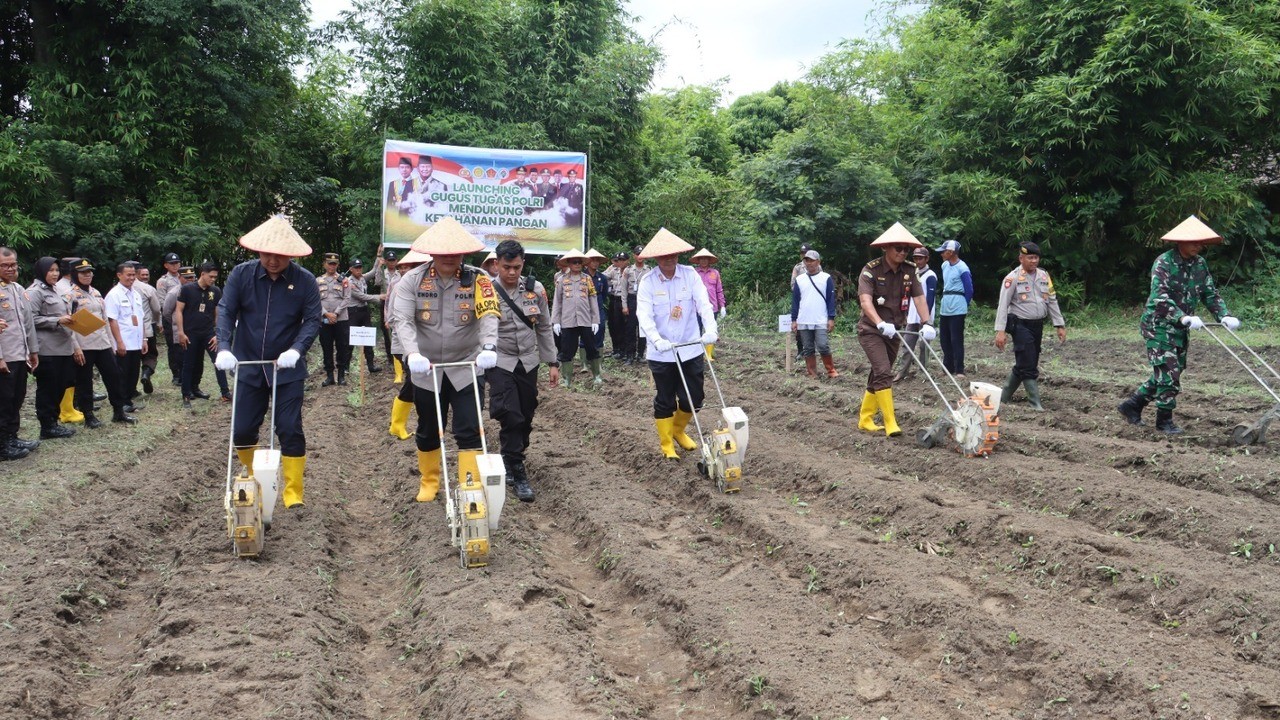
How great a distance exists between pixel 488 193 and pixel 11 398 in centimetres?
988

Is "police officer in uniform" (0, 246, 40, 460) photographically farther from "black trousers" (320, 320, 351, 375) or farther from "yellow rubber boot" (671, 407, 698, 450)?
"yellow rubber boot" (671, 407, 698, 450)

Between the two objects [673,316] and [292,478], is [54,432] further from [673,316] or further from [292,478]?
[673,316]

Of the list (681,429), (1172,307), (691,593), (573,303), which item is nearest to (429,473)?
(681,429)

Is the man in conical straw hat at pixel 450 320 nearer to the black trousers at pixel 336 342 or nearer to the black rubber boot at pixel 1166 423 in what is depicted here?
the black rubber boot at pixel 1166 423

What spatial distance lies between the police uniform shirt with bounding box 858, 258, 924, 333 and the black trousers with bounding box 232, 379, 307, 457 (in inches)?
196

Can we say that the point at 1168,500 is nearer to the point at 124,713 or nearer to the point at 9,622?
the point at 124,713

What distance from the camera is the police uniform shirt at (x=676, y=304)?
300 inches

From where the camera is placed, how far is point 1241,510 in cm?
594

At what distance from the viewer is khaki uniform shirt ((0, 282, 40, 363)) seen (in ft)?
26.8

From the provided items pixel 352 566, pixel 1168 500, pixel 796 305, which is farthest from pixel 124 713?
pixel 796 305

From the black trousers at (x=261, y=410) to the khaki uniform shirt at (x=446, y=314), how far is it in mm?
803

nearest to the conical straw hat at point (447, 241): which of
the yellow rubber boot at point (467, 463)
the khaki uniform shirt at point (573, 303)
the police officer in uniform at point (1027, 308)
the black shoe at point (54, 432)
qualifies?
the yellow rubber boot at point (467, 463)

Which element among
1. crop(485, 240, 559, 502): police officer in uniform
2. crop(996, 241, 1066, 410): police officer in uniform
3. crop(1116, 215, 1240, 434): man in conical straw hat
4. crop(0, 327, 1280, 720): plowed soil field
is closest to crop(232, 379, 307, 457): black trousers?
crop(0, 327, 1280, 720): plowed soil field

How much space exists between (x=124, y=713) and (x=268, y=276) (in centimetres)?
325
